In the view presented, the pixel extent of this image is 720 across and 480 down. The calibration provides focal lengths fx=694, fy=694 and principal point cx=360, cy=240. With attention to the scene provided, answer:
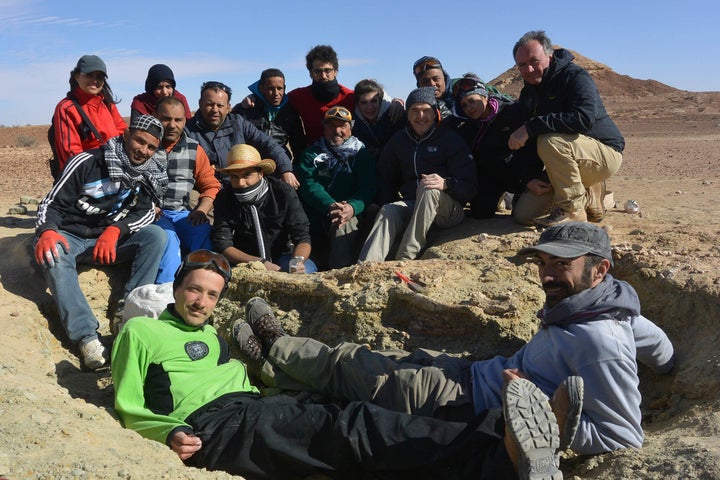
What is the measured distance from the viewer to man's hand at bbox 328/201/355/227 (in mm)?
6441

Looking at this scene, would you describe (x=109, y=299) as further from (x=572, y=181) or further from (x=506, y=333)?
(x=572, y=181)

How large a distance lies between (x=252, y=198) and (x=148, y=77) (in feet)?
6.70

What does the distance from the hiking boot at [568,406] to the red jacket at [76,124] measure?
5147mm

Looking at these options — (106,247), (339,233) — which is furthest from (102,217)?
(339,233)

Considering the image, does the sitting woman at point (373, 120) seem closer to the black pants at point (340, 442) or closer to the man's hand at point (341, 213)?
the man's hand at point (341, 213)

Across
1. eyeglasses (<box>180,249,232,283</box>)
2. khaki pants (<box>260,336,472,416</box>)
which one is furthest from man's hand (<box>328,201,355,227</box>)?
eyeglasses (<box>180,249,232,283</box>)

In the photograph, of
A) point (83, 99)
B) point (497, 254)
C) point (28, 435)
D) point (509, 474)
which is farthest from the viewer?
point (83, 99)

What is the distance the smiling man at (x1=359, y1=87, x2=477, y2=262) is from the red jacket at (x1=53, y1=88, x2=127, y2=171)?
2813 mm

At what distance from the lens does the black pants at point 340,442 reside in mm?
3270

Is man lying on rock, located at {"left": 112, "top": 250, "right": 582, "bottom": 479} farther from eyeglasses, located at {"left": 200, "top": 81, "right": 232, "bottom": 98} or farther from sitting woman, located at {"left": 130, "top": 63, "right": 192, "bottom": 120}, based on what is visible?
sitting woman, located at {"left": 130, "top": 63, "right": 192, "bottom": 120}

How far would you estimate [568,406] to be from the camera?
2.96m

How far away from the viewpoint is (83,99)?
6672 millimetres

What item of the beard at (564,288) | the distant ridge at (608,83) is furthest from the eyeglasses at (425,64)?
the distant ridge at (608,83)

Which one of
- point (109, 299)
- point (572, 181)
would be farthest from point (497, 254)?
point (109, 299)
